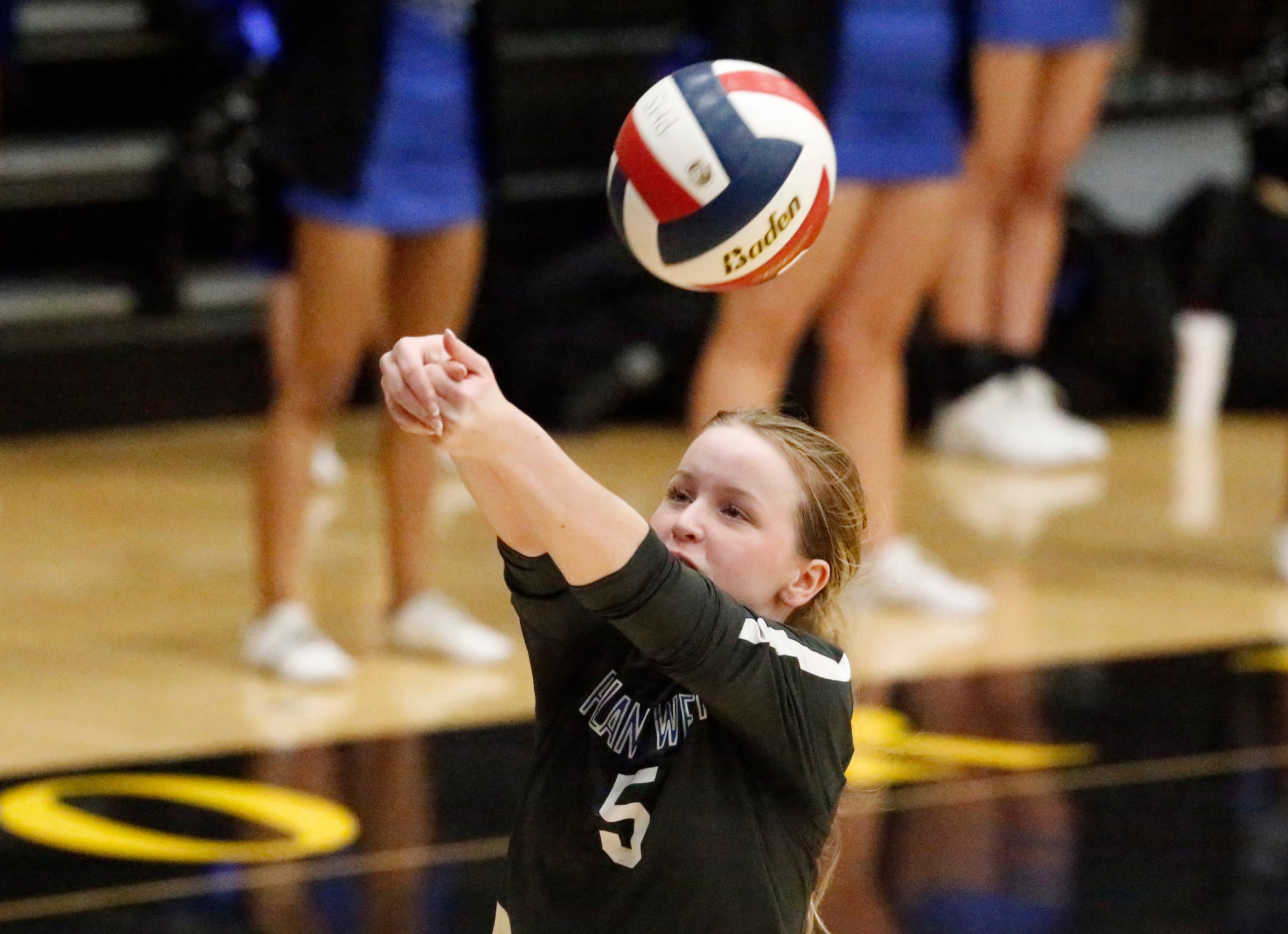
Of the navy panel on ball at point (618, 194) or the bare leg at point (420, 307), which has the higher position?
the navy panel on ball at point (618, 194)

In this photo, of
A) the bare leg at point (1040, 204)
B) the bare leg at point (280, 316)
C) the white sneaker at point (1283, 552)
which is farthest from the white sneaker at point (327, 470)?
the white sneaker at point (1283, 552)

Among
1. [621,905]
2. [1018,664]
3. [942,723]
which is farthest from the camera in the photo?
[1018,664]

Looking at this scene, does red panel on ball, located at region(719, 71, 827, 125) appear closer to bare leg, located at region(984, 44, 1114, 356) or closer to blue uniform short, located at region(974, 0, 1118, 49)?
blue uniform short, located at region(974, 0, 1118, 49)

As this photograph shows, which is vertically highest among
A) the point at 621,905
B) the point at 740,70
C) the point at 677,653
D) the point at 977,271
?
the point at 740,70

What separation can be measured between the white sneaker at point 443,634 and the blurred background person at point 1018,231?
1542mm

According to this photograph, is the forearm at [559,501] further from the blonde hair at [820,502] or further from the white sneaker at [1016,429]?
the white sneaker at [1016,429]

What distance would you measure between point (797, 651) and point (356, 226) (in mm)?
2094

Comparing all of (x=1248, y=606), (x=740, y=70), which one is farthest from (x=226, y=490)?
(x=740, y=70)

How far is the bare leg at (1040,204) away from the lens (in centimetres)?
486

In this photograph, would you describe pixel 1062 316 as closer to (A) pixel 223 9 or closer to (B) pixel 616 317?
(B) pixel 616 317

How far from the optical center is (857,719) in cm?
348

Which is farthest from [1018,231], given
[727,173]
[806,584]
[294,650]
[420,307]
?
[806,584]

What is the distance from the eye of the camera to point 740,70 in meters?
2.16

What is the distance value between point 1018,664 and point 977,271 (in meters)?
1.69
